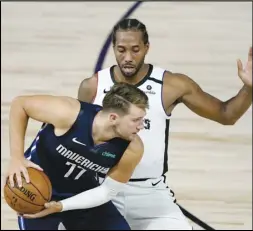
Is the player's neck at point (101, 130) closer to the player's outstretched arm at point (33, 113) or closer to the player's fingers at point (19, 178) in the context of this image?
the player's outstretched arm at point (33, 113)

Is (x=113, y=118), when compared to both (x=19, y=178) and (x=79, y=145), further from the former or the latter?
(x=19, y=178)

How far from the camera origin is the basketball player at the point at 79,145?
131 inches

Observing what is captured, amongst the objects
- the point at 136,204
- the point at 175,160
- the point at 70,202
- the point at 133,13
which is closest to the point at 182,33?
the point at 133,13

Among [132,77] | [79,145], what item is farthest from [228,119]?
[79,145]

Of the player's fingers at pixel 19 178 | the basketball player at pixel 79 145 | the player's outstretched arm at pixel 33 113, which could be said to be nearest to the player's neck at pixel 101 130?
the basketball player at pixel 79 145

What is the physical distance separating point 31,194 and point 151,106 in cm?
88

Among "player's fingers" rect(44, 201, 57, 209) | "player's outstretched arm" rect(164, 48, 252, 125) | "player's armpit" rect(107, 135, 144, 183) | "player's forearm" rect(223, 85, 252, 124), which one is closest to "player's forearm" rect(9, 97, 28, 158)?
"player's fingers" rect(44, 201, 57, 209)

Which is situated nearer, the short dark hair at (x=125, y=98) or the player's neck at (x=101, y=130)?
the short dark hair at (x=125, y=98)

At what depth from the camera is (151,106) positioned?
390 cm

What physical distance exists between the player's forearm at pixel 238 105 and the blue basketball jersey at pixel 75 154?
0.54m

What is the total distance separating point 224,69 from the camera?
25.2 ft

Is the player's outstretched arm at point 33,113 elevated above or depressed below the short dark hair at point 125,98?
below

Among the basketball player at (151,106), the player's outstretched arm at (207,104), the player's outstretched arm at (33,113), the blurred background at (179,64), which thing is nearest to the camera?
the player's outstretched arm at (33,113)

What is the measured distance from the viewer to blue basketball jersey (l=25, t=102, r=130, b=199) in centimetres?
350
